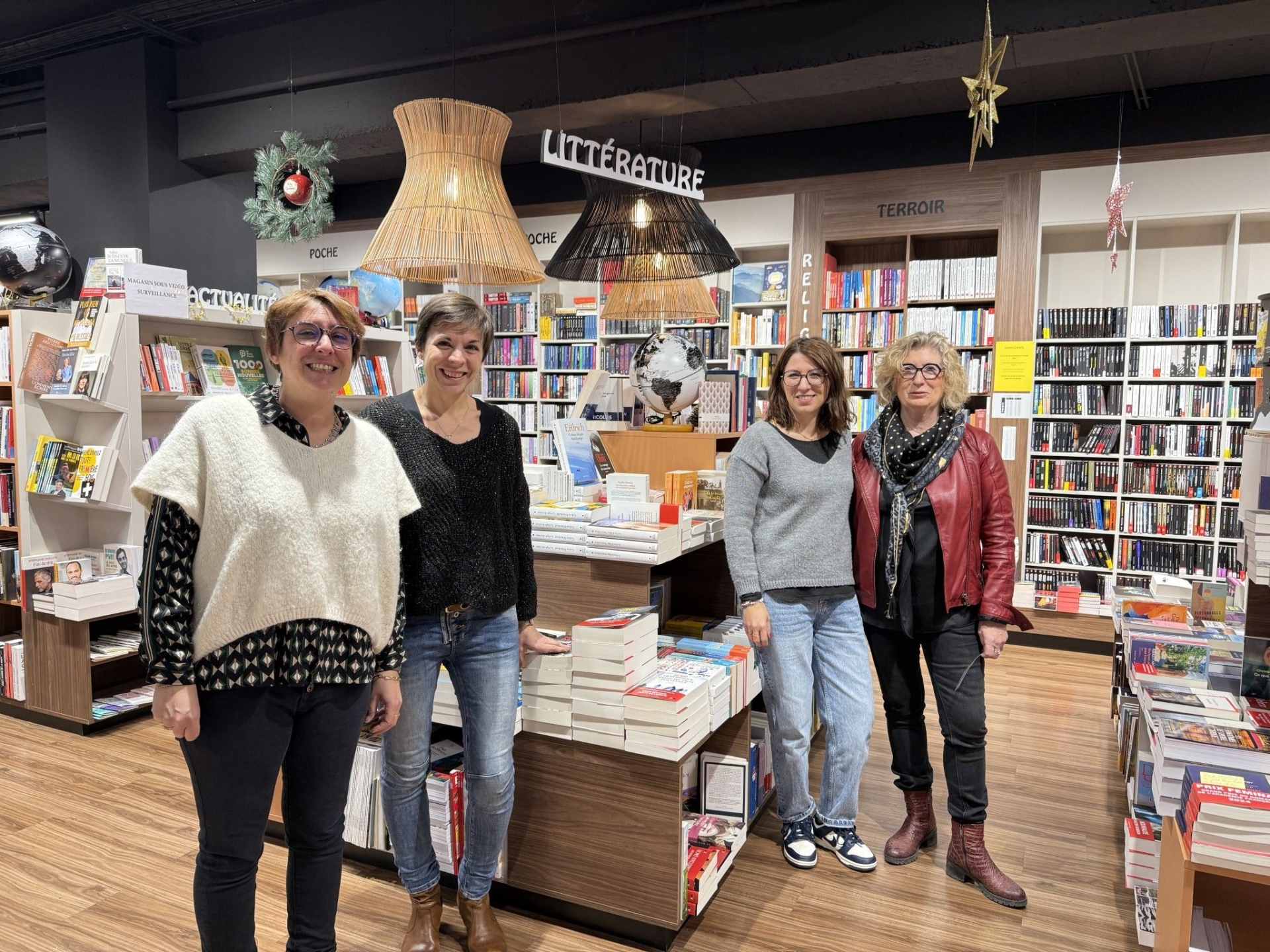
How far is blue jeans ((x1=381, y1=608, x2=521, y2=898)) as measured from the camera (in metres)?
1.92

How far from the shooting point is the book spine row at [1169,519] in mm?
5320

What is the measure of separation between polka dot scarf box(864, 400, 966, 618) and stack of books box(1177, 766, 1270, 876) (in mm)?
914

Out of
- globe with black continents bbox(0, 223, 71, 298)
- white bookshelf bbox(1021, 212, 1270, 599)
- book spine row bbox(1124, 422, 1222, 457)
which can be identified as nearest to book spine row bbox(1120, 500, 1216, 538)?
white bookshelf bbox(1021, 212, 1270, 599)

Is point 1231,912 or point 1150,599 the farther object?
point 1150,599

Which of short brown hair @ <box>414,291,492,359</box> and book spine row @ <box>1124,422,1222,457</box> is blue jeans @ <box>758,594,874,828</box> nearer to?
short brown hair @ <box>414,291,492,359</box>

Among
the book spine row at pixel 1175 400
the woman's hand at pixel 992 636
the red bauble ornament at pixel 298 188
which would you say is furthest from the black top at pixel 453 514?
the book spine row at pixel 1175 400

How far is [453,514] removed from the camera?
1892mm

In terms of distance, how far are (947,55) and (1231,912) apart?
11.8ft

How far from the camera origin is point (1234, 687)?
2.35m

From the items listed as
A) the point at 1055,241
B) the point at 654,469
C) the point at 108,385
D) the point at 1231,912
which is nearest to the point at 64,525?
the point at 108,385

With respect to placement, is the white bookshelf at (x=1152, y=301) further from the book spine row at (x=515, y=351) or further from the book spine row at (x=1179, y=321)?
the book spine row at (x=515, y=351)

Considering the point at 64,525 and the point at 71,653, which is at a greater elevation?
the point at 64,525

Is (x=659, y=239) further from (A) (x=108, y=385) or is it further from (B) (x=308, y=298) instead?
(A) (x=108, y=385)

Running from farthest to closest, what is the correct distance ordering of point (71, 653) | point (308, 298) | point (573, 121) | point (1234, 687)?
point (573, 121)
point (71, 653)
point (1234, 687)
point (308, 298)
